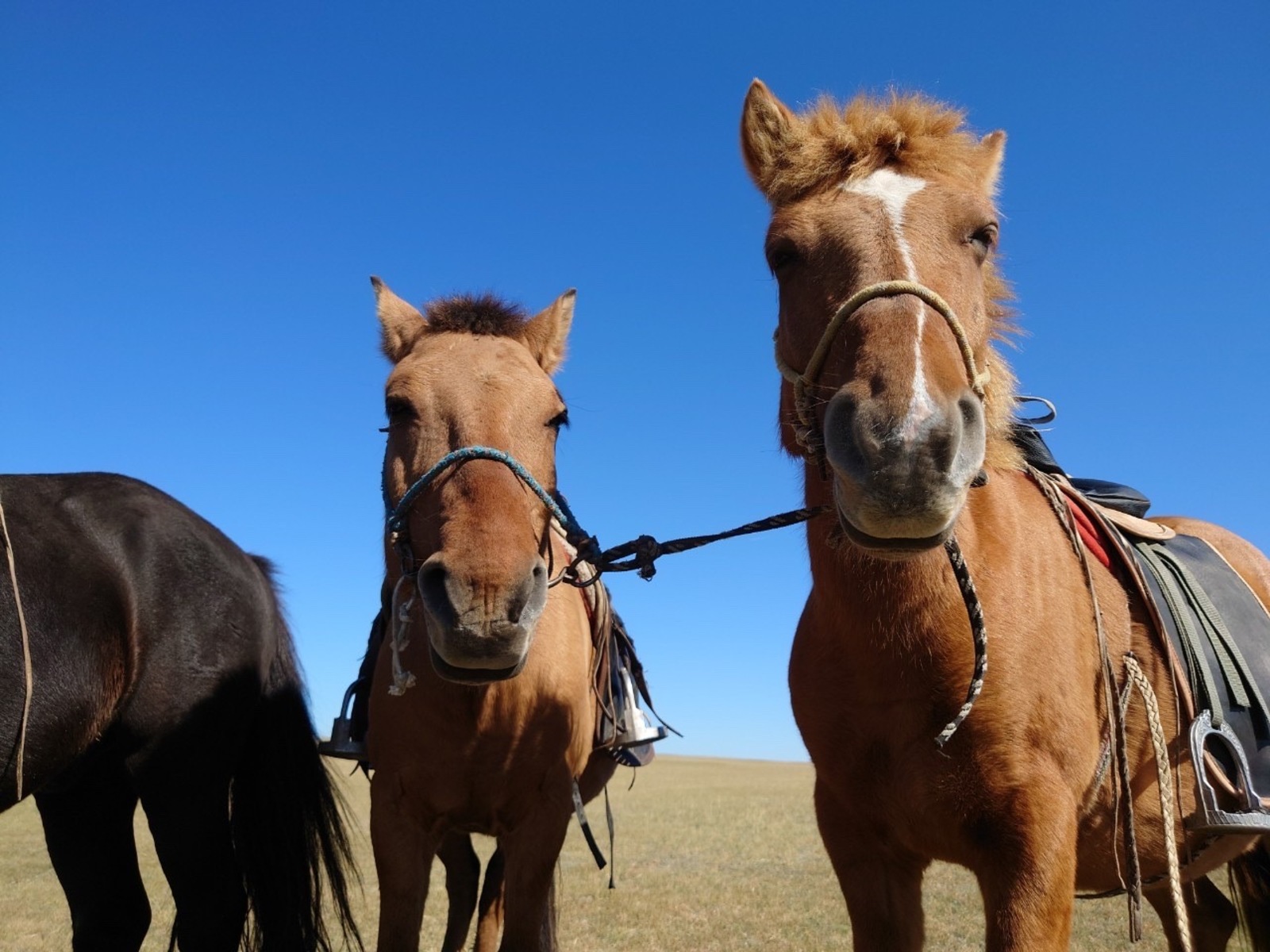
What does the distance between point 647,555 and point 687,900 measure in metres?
7.41

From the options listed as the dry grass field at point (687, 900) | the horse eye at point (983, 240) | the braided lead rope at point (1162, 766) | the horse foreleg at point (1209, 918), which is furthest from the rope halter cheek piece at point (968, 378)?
the dry grass field at point (687, 900)

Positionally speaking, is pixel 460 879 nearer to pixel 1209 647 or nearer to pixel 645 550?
pixel 645 550

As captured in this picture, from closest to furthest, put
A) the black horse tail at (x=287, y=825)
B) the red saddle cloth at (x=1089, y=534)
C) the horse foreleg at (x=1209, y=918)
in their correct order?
the red saddle cloth at (x=1089, y=534) < the black horse tail at (x=287, y=825) < the horse foreleg at (x=1209, y=918)

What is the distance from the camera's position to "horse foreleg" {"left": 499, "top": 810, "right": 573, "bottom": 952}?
12.2 ft

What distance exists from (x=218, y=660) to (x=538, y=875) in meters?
1.77

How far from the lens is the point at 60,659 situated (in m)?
3.80

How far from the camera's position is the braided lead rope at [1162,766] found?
98.1 inches

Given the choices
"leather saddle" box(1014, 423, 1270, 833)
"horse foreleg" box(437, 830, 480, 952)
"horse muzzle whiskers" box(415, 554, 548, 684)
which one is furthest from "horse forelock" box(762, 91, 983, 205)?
"horse foreleg" box(437, 830, 480, 952)

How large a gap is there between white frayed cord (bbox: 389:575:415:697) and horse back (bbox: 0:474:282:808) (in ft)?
4.38

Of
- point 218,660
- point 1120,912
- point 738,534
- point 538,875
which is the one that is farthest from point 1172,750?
point 1120,912

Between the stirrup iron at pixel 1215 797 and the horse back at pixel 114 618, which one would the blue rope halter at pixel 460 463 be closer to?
the horse back at pixel 114 618

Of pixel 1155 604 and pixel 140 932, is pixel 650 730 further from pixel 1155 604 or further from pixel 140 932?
pixel 1155 604

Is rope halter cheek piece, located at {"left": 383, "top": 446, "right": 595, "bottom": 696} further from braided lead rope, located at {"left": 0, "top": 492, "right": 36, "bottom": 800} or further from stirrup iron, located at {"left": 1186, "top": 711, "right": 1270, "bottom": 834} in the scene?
stirrup iron, located at {"left": 1186, "top": 711, "right": 1270, "bottom": 834}

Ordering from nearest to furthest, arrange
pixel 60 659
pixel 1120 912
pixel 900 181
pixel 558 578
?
1. pixel 900 181
2. pixel 558 578
3. pixel 60 659
4. pixel 1120 912
